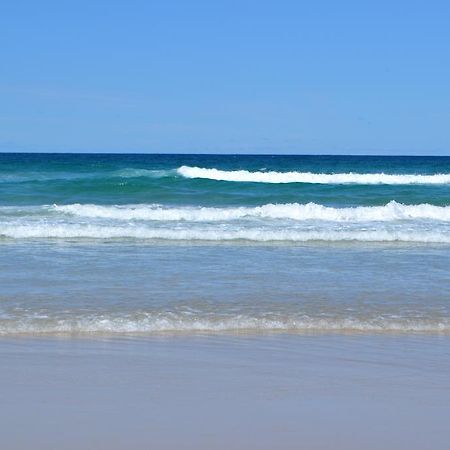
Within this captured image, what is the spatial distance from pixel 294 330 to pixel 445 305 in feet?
6.56

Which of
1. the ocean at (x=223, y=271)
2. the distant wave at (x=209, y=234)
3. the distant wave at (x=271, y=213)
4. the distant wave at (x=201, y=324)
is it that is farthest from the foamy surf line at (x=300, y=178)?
the distant wave at (x=201, y=324)

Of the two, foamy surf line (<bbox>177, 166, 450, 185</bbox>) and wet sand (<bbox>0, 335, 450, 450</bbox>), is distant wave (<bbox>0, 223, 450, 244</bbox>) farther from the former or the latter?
foamy surf line (<bbox>177, 166, 450, 185</bbox>)

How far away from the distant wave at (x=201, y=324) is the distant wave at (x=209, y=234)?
6.30 m

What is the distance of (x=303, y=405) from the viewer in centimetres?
510

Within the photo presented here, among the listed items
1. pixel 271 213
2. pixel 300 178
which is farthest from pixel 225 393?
pixel 300 178

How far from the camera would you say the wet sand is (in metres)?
4.55

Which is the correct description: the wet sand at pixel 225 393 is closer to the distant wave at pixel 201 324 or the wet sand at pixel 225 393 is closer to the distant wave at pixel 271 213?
the distant wave at pixel 201 324

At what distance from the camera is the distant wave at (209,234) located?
1378cm

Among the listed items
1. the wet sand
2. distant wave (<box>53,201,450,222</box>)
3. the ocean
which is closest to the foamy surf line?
the ocean

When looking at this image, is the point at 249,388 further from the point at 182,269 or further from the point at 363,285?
the point at 182,269

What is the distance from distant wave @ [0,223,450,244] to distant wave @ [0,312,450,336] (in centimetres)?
630

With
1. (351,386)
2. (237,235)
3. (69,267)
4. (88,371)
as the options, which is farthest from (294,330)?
(237,235)

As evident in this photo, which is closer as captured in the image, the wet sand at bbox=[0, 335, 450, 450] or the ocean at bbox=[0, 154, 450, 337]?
the wet sand at bbox=[0, 335, 450, 450]

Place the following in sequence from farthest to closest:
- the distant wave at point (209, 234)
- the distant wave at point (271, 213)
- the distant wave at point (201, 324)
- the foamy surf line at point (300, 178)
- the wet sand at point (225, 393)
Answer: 1. the foamy surf line at point (300, 178)
2. the distant wave at point (271, 213)
3. the distant wave at point (209, 234)
4. the distant wave at point (201, 324)
5. the wet sand at point (225, 393)
